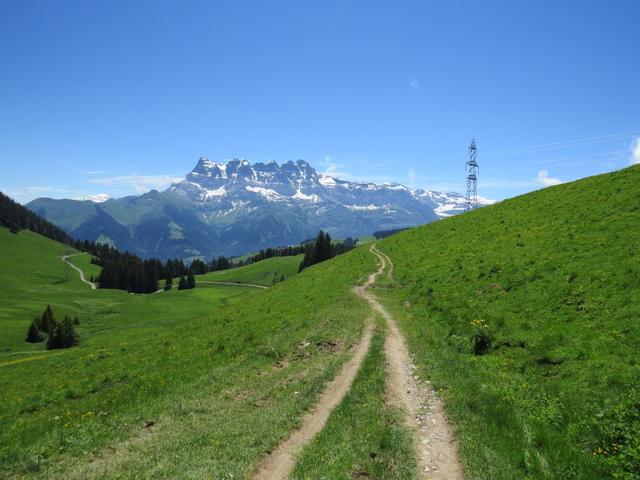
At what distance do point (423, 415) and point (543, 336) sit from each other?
791 centimetres

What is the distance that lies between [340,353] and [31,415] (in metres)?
16.7

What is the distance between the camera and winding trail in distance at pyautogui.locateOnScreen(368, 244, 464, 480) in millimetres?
Answer: 10609

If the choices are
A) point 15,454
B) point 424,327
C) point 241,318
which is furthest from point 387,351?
point 241,318

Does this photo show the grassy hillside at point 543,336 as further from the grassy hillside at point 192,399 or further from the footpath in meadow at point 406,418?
the grassy hillside at point 192,399

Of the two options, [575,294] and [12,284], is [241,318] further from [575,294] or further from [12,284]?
[12,284]

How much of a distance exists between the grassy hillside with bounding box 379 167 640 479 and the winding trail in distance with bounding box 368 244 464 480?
1.57 ft

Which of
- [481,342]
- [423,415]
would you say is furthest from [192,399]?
[481,342]

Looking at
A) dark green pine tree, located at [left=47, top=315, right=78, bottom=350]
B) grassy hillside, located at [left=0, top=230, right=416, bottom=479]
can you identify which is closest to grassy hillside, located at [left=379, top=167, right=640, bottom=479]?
grassy hillside, located at [left=0, top=230, right=416, bottom=479]

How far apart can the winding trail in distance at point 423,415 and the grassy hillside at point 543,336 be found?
48 cm

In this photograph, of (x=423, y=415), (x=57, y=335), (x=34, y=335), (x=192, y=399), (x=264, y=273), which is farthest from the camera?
(x=264, y=273)

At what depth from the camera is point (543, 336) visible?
688 inches

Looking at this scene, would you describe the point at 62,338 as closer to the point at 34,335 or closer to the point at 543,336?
the point at 34,335

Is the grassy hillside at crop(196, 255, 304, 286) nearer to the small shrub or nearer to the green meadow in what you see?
the green meadow

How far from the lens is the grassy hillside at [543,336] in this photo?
1065 cm
